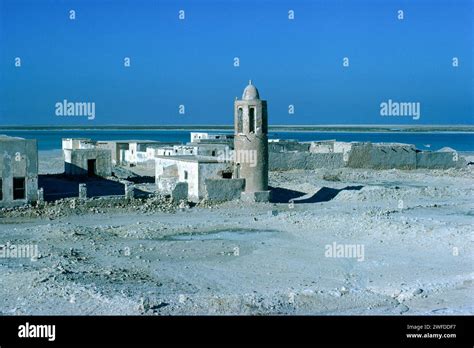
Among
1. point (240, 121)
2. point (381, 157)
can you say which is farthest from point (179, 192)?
point (381, 157)

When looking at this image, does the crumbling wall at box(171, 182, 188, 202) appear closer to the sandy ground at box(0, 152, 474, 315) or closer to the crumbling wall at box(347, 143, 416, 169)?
the sandy ground at box(0, 152, 474, 315)

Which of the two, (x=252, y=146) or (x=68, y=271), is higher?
(x=252, y=146)

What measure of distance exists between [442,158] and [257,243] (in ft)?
87.4

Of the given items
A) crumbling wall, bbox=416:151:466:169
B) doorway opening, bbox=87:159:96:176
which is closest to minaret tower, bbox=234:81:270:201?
doorway opening, bbox=87:159:96:176

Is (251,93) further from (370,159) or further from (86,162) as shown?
(370,159)

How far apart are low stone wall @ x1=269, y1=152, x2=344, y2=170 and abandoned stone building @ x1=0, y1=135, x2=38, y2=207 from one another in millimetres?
17773

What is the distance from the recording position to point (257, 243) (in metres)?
20.2

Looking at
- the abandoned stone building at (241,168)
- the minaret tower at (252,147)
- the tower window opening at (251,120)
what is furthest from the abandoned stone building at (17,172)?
the tower window opening at (251,120)

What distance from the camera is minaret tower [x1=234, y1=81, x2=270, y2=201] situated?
28.1 meters
